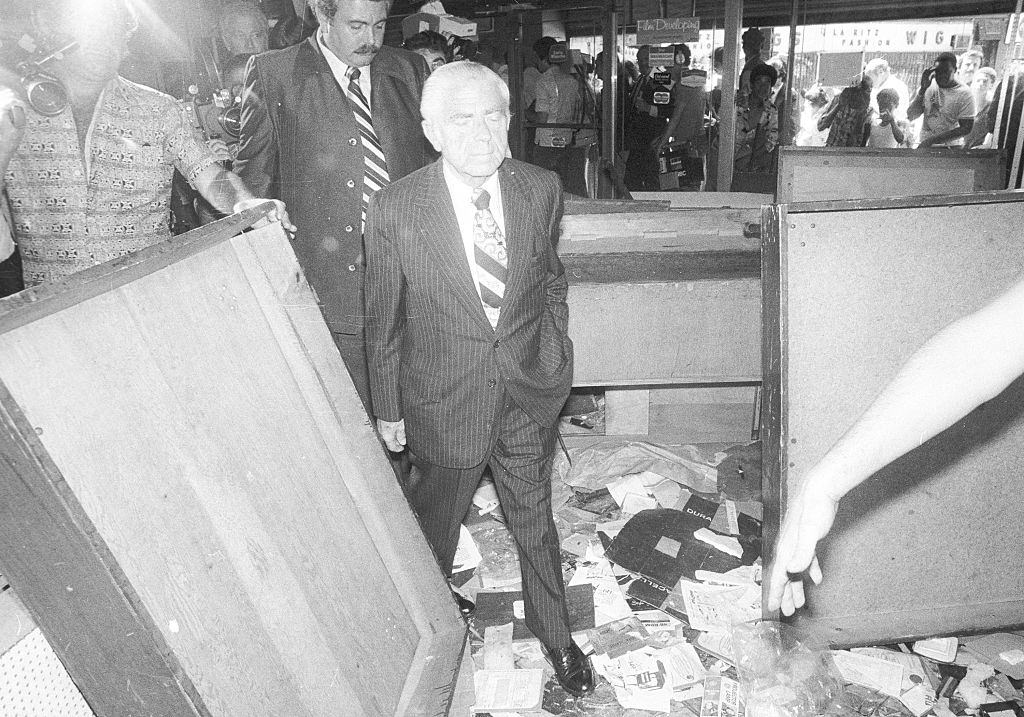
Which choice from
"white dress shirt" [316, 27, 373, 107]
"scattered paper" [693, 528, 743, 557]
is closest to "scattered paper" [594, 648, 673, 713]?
"scattered paper" [693, 528, 743, 557]

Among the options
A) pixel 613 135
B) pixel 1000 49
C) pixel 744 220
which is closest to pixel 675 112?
pixel 613 135

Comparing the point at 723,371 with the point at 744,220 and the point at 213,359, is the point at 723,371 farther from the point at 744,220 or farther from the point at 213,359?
the point at 213,359

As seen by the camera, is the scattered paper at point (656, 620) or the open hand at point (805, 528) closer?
the open hand at point (805, 528)

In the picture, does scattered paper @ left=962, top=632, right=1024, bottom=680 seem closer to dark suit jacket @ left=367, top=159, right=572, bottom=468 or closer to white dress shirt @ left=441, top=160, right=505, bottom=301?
dark suit jacket @ left=367, top=159, right=572, bottom=468

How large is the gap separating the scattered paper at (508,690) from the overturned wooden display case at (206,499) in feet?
1.05

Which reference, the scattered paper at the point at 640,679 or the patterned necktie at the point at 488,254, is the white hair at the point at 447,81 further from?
the scattered paper at the point at 640,679

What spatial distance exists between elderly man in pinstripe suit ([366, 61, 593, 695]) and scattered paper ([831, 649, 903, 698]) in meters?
0.83

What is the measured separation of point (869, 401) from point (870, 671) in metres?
0.91

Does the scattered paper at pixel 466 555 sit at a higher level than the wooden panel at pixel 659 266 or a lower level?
lower

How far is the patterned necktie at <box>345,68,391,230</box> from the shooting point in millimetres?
2381

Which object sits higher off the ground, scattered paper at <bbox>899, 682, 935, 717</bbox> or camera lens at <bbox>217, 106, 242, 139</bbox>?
camera lens at <bbox>217, 106, 242, 139</bbox>

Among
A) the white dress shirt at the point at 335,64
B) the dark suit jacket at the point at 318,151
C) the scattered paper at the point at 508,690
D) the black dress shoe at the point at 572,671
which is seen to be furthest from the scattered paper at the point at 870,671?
the white dress shirt at the point at 335,64

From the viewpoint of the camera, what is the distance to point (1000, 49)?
20.5 feet

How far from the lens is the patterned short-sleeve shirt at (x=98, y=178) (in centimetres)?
195
